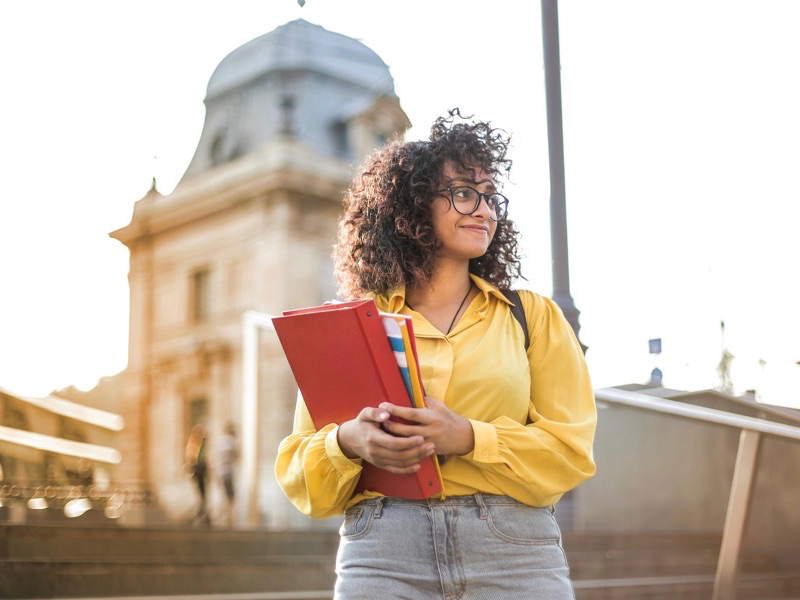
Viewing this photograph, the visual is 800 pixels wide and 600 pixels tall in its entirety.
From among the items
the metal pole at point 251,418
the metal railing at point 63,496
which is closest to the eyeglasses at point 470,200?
the metal pole at point 251,418

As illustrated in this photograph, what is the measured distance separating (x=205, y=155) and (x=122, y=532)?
24.2 metres

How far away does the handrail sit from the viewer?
4027mm

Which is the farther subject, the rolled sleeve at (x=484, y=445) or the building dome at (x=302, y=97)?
the building dome at (x=302, y=97)

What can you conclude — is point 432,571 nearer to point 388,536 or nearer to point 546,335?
point 388,536

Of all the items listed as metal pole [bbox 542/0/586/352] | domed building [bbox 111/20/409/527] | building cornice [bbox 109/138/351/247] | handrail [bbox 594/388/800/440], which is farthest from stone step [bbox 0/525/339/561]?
building cornice [bbox 109/138/351/247]

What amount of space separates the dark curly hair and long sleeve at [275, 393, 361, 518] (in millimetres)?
420

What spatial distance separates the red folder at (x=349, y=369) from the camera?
6.87 feet

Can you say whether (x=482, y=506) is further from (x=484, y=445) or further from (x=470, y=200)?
(x=470, y=200)

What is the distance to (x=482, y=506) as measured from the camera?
2193 millimetres

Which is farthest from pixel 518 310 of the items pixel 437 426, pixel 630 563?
pixel 630 563

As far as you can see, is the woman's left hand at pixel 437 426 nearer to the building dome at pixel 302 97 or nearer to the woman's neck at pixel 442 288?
the woman's neck at pixel 442 288

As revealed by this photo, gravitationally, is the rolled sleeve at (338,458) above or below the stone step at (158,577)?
above

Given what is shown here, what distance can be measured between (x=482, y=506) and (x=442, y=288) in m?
0.54

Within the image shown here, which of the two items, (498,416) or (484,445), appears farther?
(498,416)
